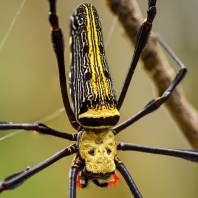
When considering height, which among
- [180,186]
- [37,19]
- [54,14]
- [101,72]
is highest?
[37,19]

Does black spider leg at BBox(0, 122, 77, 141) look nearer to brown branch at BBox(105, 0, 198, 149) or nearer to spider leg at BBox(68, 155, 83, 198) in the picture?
spider leg at BBox(68, 155, 83, 198)

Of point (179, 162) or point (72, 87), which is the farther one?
point (179, 162)

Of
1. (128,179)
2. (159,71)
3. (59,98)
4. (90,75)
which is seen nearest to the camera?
(90,75)

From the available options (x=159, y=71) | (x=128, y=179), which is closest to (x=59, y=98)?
(x=159, y=71)

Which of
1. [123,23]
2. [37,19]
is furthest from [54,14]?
[37,19]

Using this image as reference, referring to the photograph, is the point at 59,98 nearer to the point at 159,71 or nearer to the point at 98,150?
the point at 159,71

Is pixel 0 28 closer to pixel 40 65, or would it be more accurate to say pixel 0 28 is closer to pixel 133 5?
pixel 40 65

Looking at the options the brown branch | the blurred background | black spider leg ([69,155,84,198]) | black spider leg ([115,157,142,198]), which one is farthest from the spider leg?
the blurred background
